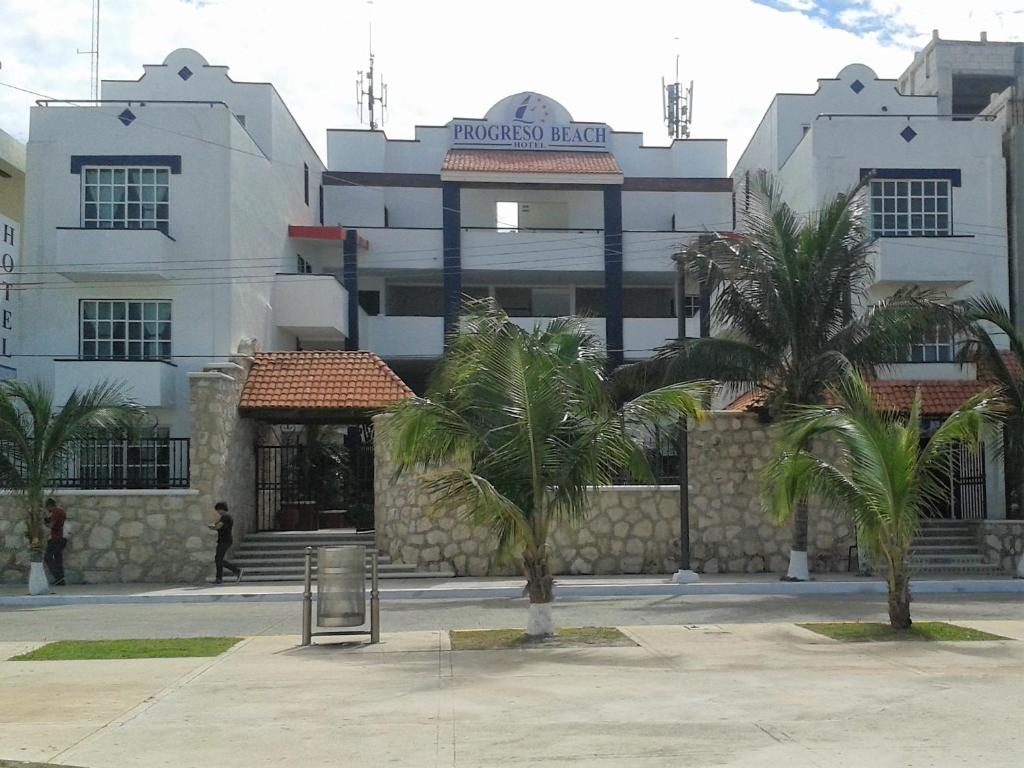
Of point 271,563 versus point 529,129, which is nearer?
point 271,563

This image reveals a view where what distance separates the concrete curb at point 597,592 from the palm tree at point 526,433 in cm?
625

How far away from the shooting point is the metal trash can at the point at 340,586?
13180 mm

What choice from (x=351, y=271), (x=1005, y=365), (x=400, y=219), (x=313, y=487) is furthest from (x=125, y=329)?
(x=1005, y=365)

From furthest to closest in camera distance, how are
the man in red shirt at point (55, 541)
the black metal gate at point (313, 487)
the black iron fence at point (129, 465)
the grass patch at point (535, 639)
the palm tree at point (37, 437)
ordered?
1. the black metal gate at point (313, 487)
2. the black iron fence at point (129, 465)
3. the man in red shirt at point (55, 541)
4. the palm tree at point (37, 437)
5. the grass patch at point (535, 639)

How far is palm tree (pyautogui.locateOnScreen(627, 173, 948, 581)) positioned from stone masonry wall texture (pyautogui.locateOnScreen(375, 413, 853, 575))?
5.03ft

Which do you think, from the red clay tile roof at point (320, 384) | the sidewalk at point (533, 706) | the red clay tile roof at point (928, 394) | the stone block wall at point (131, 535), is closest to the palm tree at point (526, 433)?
the sidewalk at point (533, 706)

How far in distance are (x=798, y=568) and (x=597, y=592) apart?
3.83m

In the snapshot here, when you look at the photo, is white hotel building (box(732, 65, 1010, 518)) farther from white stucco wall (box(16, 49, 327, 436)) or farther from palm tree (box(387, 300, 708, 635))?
white stucco wall (box(16, 49, 327, 436))

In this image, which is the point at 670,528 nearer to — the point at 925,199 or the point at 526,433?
the point at 526,433

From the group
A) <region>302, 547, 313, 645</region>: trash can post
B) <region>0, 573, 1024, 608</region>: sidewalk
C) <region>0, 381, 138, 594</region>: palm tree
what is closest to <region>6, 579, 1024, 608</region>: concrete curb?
<region>0, 573, 1024, 608</region>: sidewalk

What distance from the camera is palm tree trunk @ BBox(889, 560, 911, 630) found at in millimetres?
13859

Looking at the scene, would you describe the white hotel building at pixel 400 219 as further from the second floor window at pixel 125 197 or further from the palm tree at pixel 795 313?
the palm tree at pixel 795 313

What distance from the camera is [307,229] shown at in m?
32.8

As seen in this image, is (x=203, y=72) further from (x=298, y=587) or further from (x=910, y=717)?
(x=910, y=717)
